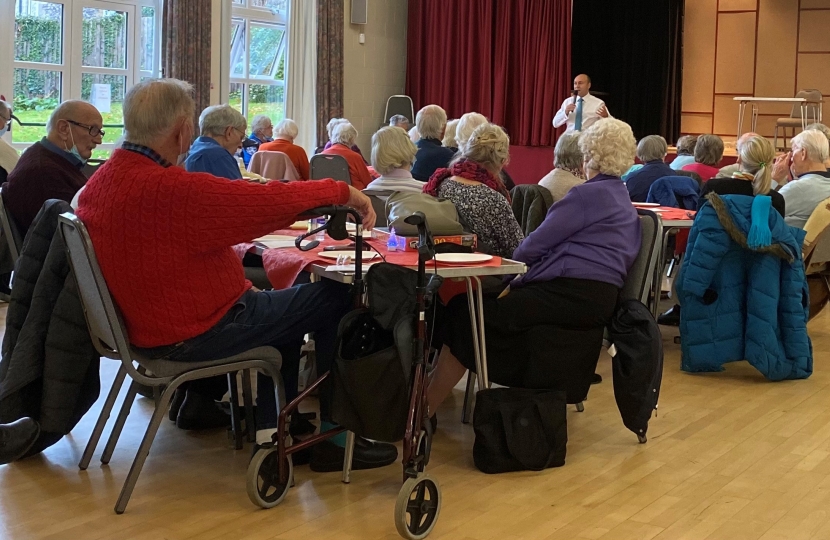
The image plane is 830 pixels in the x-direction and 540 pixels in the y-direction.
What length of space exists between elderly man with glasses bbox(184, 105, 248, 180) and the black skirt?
1.66 meters

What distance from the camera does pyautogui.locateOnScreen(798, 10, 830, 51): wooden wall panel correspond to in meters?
11.6

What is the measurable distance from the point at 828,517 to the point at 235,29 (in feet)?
27.5

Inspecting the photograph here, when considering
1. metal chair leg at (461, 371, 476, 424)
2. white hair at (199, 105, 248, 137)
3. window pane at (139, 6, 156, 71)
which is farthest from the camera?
window pane at (139, 6, 156, 71)

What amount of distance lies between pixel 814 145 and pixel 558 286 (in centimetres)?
259

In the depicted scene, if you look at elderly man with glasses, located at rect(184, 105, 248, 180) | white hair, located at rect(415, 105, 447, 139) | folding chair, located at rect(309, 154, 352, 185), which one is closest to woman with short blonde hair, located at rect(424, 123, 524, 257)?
elderly man with glasses, located at rect(184, 105, 248, 180)

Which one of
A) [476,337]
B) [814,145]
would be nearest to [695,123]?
[814,145]

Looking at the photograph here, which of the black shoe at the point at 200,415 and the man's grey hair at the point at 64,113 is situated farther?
the man's grey hair at the point at 64,113

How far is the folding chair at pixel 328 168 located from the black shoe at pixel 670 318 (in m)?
2.08

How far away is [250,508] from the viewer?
2.77 meters

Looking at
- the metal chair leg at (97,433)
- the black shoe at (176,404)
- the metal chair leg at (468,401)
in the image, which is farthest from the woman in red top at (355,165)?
the metal chair leg at (97,433)

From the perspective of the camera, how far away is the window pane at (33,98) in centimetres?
849

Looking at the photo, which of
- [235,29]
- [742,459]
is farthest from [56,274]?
[235,29]

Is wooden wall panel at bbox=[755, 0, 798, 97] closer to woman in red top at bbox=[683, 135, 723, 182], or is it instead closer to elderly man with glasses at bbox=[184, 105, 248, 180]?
woman in red top at bbox=[683, 135, 723, 182]

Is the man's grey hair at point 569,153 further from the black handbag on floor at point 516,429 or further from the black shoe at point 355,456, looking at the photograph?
the black shoe at point 355,456
